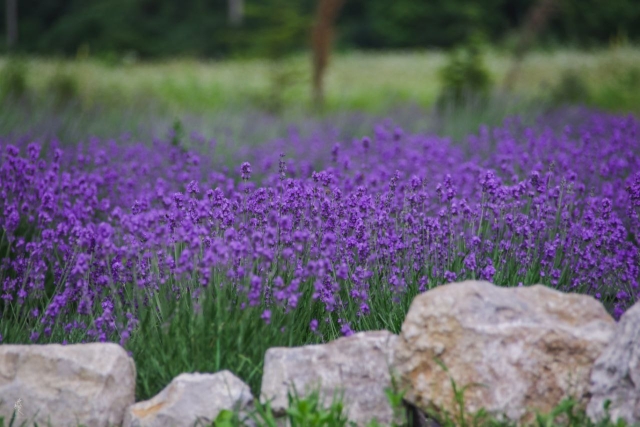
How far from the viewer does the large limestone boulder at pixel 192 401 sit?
2.52 meters

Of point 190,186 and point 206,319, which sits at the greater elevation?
point 190,186

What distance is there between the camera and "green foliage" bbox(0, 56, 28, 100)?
35.0 feet

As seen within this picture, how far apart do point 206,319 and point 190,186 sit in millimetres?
747

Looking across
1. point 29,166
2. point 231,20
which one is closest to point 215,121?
point 29,166

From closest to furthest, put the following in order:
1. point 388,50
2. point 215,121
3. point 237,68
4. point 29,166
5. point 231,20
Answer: point 29,166 < point 215,121 < point 237,68 < point 231,20 < point 388,50

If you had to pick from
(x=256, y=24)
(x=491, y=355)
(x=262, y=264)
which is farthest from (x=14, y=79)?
(x=256, y=24)

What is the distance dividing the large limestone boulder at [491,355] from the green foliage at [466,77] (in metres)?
7.99

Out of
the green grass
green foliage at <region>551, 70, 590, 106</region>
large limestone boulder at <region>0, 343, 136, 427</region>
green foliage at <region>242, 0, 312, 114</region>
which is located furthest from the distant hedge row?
large limestone boulder at <region>0, 343, 136, 427</region>

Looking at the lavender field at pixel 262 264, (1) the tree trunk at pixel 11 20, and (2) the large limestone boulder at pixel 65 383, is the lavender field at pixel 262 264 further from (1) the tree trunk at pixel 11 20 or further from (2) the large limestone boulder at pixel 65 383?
(1) the tree trunk at pixel 11 20

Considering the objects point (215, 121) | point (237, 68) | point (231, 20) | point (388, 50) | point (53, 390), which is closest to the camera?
point (53, 390)

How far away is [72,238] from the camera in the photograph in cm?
348

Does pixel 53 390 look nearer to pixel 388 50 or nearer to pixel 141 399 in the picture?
pixel 141 399

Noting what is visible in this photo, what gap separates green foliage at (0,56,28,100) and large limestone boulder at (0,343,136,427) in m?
8.64

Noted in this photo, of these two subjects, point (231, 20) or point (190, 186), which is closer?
point (190, 186)
